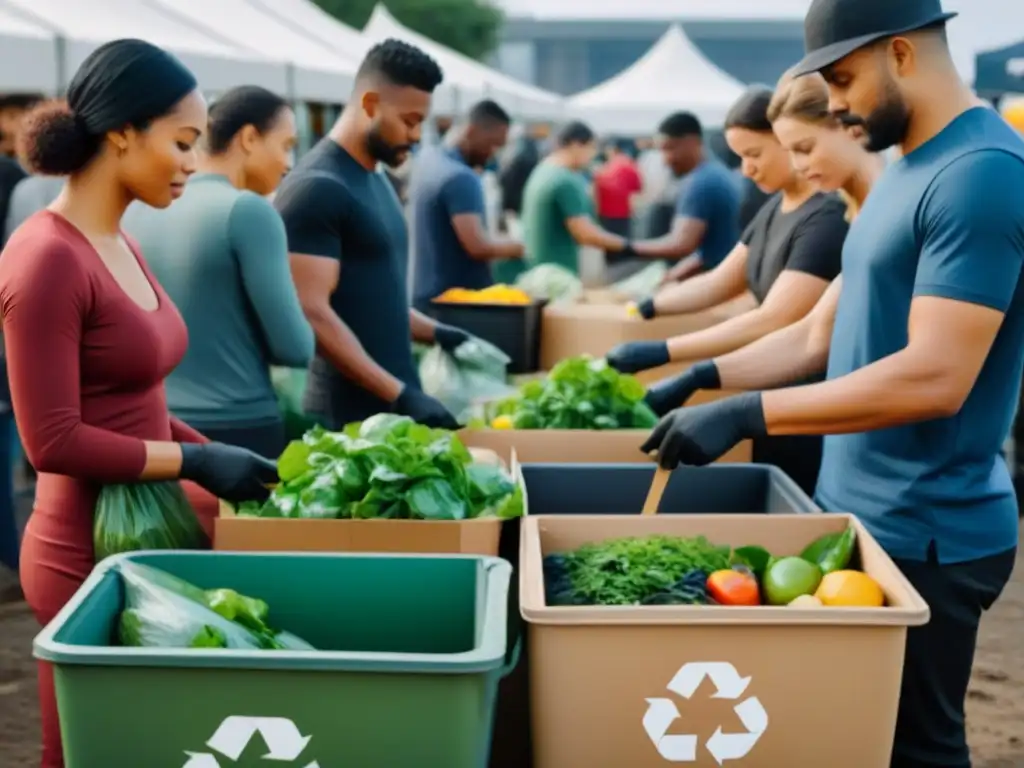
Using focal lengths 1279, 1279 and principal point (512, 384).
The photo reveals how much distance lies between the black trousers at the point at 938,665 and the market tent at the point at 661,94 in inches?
684

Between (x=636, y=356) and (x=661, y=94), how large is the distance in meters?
17.0

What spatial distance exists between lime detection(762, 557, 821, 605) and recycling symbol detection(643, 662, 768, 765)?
0.28 meters

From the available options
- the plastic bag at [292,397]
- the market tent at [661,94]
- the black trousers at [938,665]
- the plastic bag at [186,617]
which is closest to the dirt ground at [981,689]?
the plastic bag at [292,397]

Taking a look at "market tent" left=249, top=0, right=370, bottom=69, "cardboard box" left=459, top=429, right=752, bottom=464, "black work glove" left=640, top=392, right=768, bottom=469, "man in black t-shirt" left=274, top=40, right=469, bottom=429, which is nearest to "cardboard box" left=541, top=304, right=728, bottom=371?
"man in black t-shirt" left=274, top=40, right=469, bottom=429

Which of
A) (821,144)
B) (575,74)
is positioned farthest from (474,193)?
(575,74)

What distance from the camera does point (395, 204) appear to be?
3.50m

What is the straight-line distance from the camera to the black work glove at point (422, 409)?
10.4 ft

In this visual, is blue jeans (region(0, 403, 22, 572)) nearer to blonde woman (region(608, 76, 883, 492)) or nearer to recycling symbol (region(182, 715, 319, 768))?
blonde woman (region(608, 76, 883, 492))

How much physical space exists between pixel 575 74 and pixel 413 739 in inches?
2971

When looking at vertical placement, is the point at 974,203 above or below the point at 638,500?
above

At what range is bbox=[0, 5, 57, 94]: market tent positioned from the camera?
4.97 meters

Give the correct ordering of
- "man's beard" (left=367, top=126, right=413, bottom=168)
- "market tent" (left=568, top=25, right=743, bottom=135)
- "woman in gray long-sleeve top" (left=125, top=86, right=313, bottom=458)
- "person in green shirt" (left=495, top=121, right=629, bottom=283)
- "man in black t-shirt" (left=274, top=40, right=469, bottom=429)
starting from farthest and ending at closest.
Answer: "market tent" (left=568, top=25, right=743, bottom=135), "person in green shirt" (left=495, top=121, right=629, bottom=283), "man's beard" (left=367, top=126, right=413, bottom=168), "man in black t-shirt" (left=274, top=40, right=469, bottom=429), "woman in gray long-sleeve top" (left=125, top=86, right=313, bottom=458)

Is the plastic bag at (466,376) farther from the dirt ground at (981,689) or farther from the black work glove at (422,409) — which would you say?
the dirt ground at (981,689)

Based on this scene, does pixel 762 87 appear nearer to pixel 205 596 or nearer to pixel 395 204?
pixel 395 204
